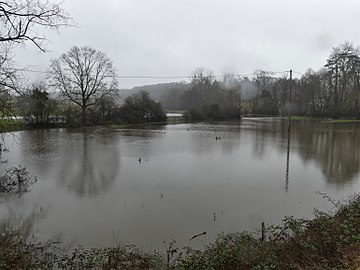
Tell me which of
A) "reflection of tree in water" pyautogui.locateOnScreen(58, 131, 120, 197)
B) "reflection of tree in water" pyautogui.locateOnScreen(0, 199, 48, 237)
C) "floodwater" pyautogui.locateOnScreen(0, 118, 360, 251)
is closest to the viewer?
"reflection of tree in water" pyautogui.locateOnScreen(0, 199, 48, 237)

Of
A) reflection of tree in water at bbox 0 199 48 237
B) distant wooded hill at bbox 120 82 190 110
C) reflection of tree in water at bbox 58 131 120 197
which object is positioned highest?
distant wooded hill at bbox 120 82 190 110

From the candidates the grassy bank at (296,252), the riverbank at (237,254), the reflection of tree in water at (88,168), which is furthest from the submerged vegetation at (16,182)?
the grassy bank at (296,252)

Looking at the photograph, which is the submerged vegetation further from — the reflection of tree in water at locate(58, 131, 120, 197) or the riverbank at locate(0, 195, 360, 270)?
the riverbank at locate(0, 195, 360, 270)

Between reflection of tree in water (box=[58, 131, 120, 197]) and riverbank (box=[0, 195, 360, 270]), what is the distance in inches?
152

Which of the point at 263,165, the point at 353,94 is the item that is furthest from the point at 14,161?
the point at 353,94

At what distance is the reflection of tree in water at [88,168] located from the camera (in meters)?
9.79

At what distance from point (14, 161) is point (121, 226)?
944 cm

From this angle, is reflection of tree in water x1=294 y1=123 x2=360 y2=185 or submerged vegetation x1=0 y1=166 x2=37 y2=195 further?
reflection of tree in water x1=294 y1=123 x2=360 y2=185

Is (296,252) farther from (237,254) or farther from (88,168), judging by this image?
(88,168)

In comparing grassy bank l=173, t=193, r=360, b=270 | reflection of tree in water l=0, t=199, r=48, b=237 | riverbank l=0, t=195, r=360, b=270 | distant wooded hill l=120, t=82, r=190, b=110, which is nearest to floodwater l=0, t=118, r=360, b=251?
reflection of tree in water l=0, t=199, r=48, b=237

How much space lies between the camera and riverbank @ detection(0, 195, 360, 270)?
4.28 m

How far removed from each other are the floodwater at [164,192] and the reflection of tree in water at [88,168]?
4 cm

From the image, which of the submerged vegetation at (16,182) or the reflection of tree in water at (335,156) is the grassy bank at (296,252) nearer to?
the reflection of tree in water at (335,156)

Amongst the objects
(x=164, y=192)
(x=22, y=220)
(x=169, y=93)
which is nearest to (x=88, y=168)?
(x=164, y=192)
